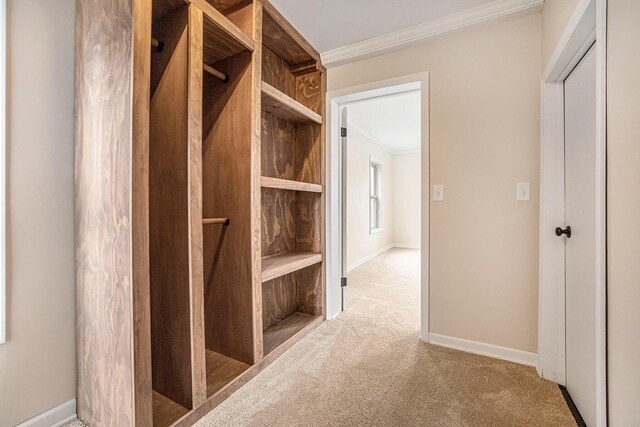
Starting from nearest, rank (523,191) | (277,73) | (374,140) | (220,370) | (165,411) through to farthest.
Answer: (165,411), (220,370), (523,191), (277,73), (374,140)

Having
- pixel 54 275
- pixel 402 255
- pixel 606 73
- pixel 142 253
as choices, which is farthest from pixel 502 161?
pixel 402 255

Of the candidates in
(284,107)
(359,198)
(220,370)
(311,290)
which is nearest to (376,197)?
(359,198)

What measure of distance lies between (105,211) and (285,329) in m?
1.58

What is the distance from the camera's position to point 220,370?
5.64 ft

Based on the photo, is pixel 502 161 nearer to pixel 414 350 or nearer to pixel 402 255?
pixel 414 350

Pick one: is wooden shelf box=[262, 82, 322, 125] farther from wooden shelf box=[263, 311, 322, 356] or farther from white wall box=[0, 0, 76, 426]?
wooden shelf box=[263, 311, 322, 356]

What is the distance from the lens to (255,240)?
5.81 feet

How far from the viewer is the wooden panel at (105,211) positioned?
114cm

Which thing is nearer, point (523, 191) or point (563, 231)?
point (563, 231)

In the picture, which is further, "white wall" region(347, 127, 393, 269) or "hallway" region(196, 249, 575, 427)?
"white wall" region(347, 127, 393, 269)

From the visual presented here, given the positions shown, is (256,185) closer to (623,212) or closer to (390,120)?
(623,212)

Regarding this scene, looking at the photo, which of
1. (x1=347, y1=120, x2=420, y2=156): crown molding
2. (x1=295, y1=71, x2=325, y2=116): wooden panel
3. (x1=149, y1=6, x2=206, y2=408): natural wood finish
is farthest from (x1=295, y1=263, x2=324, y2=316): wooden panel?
(x1=347, y1=120, x2=420, y2=156): crown molding

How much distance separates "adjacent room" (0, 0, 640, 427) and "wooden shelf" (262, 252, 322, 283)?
39mm

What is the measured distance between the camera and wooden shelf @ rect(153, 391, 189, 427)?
1332 mm
